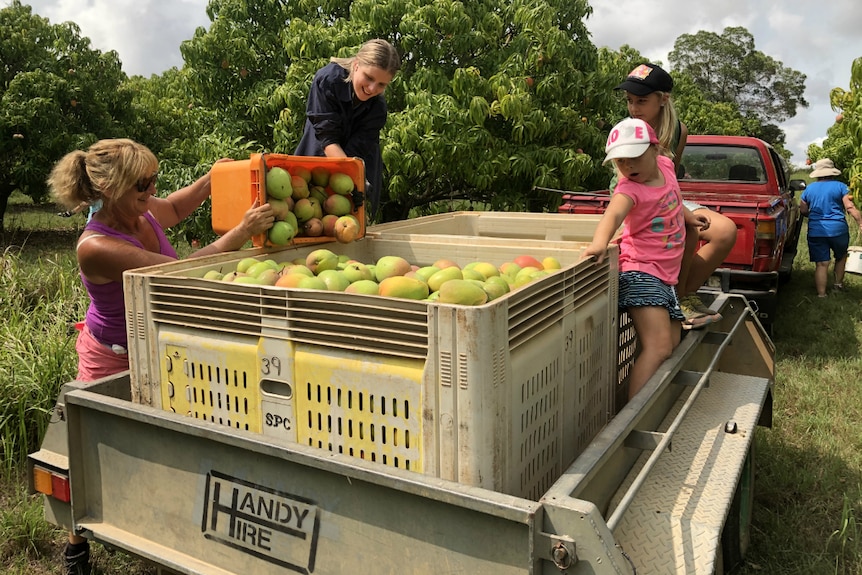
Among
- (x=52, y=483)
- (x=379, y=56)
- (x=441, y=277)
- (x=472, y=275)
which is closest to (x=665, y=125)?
(x=379, y=56)

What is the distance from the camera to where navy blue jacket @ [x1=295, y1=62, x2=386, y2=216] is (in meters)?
4.57

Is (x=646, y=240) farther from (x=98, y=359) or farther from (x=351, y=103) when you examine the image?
(x=98, y=359)

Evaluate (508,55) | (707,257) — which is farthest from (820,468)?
(508,55)

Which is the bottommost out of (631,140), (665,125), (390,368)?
(390,368)

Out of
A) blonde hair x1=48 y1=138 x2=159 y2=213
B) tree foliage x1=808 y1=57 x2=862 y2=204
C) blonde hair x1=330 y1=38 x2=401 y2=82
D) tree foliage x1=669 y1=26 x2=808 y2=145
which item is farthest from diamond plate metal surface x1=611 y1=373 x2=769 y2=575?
tree foliage x1=669 y1=26 x2=808 y2=145

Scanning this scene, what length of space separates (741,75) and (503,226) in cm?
6778

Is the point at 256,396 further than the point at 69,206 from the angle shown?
No

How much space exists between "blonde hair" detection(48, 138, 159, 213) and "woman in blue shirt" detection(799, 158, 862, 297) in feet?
30.3

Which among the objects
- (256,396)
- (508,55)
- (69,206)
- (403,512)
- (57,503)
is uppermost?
(508,55)

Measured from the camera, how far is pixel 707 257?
4.12 meters

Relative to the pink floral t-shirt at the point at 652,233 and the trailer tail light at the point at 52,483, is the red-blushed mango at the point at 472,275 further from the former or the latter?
the trailer tail light at the point at 52,483

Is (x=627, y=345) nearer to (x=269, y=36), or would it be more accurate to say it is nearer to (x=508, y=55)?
(x=508, y=55)

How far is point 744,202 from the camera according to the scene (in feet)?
21.9

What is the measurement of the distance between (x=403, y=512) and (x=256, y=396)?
0.65m
